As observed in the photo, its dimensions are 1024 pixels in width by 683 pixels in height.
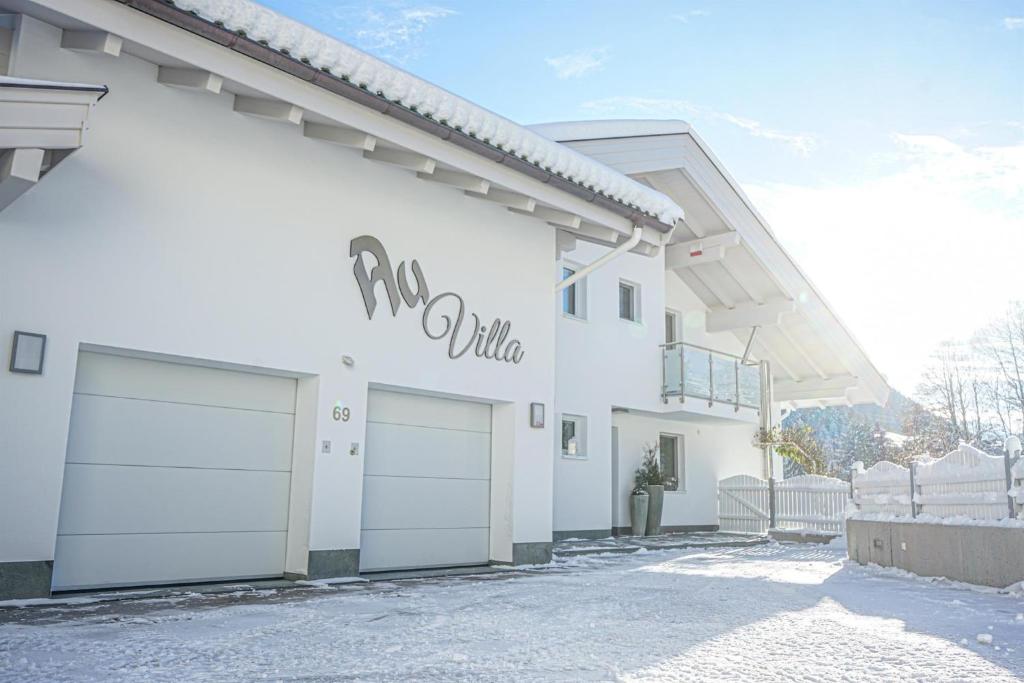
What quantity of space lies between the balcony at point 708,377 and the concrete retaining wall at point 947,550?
569 centimetres

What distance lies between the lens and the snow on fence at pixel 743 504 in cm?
1842

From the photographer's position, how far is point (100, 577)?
6.62m

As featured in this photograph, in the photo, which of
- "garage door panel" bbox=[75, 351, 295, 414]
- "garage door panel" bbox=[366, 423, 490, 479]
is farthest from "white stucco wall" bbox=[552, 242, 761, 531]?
"garage door panel" bbox=[75, 351, 295, 414]

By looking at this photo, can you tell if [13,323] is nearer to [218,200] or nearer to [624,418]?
[218,200]

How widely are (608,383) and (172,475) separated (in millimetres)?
9654

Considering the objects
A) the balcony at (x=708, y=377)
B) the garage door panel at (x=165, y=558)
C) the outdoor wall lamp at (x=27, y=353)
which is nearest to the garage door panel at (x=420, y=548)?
the garage door panel at (x=165, y=558)

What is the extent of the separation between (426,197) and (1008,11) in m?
9.84

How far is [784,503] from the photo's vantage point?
59.1ft

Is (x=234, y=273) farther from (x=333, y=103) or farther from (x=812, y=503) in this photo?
(x=812, y=503)

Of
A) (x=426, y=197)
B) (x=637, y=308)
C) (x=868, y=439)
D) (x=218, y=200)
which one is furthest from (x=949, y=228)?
(x=868, y=439)

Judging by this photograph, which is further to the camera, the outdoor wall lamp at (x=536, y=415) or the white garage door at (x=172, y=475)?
the outdoor wall lamp at (x=536, y=415)

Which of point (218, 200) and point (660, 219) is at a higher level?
point (660, 219)

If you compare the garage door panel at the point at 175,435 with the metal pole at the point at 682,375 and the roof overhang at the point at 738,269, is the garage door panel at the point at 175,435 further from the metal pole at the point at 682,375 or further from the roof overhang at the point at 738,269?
the metal pole at the point at 682,375

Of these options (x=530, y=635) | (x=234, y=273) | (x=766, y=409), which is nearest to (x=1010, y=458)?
(x=530, y=635)
